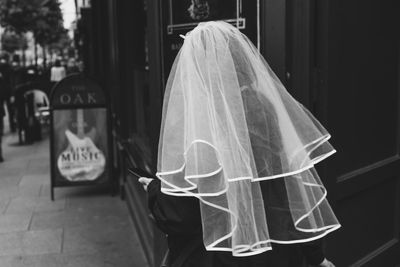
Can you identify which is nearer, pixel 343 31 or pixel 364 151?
pixel 343 31

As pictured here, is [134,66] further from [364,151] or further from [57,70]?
[57,70]

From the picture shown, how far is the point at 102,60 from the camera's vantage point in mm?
8945

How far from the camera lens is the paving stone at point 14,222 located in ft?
18.3

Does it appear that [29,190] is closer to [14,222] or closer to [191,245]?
[14,222]

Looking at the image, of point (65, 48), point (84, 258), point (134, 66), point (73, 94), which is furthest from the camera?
point (65, 48)

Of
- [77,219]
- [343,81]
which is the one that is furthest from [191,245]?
[77,219]

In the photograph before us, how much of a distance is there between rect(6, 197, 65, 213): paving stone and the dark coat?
14.8 ft

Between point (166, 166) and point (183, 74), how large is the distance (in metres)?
0.34

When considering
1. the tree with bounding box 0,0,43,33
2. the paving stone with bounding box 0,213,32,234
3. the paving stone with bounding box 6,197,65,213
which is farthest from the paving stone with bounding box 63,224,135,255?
the tree with bounding box 0,0,43,33

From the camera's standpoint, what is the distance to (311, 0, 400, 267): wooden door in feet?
9.39

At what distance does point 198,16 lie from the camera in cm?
323

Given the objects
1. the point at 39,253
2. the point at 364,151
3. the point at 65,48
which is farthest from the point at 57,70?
the point at 65,48

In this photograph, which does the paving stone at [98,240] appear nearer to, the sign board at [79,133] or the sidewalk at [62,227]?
the sidewalk at [62,227]

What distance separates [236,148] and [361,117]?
1507 mm
